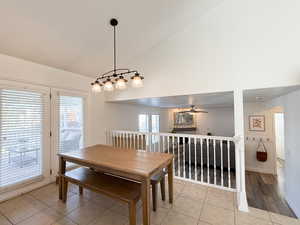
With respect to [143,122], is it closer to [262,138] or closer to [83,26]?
[83,26]

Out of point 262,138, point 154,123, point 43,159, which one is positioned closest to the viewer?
point 43,159

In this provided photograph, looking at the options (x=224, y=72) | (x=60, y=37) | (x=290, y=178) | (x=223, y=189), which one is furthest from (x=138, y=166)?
(x=290, y=178)

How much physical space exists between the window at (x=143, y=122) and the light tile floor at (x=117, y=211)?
3460 mm

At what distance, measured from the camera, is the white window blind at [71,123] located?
10.4 feet

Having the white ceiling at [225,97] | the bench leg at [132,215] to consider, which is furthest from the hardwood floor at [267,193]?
the bench leg at [132,215]

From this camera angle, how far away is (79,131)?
356cm

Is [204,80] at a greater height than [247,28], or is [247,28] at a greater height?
[247,28]

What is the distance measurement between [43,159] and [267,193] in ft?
18.4

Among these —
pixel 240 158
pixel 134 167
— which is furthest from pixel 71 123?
pixel 240 158

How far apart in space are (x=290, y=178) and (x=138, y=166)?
12.1ft

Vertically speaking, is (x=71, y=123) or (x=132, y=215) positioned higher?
(x=71, y=123)

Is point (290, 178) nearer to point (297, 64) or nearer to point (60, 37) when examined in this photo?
point (297, 64)

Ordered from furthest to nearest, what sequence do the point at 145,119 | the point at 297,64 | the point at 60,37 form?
1. the point at 145,119
2. the point at 60,37
3. the point at 297,64

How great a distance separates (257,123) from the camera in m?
5.16
